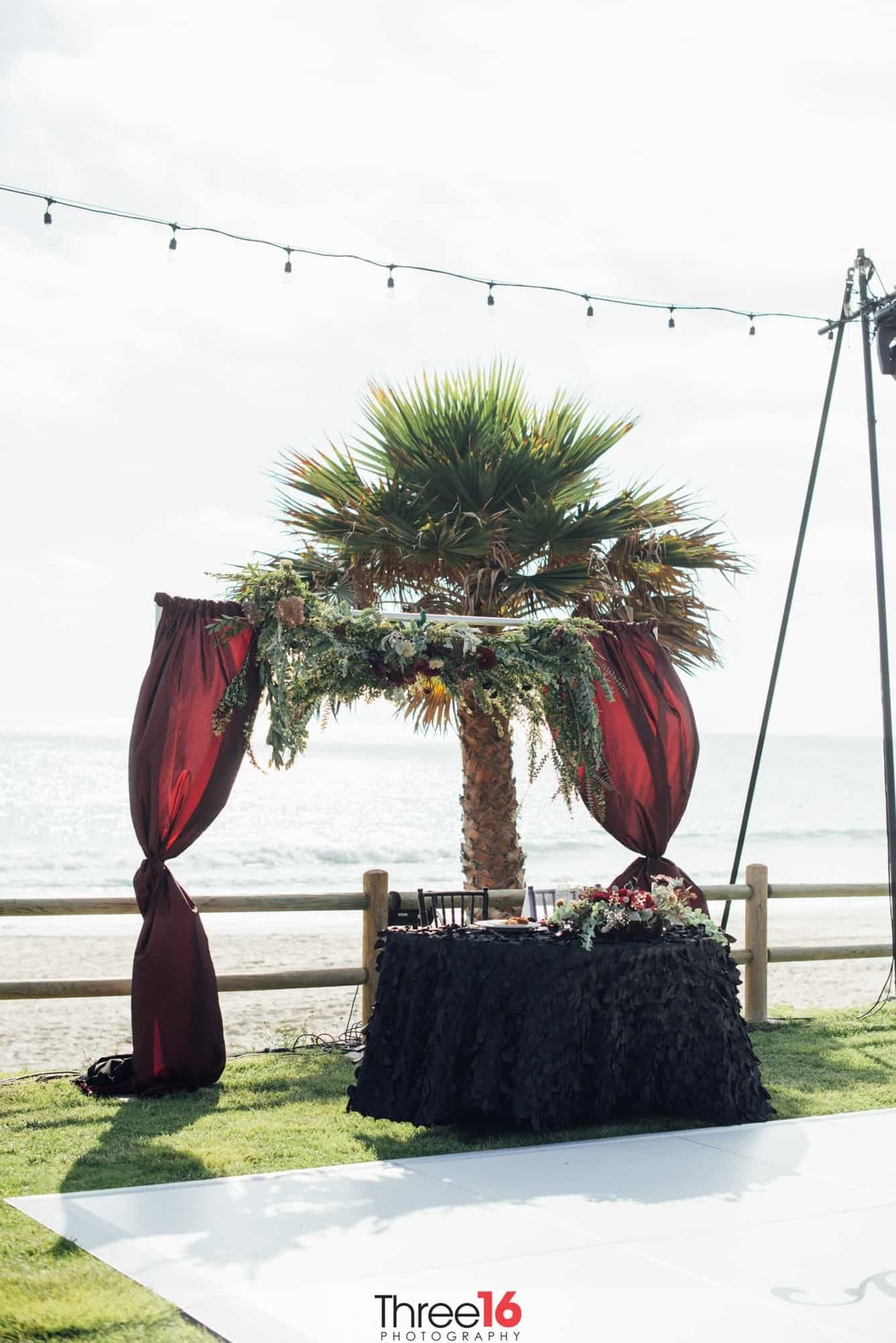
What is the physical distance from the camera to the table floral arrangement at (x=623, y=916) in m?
5.79

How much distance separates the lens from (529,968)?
5.60m

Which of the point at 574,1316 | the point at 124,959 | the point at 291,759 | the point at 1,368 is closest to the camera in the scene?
the point at 574,1316

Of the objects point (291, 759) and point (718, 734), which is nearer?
point (291, 759)

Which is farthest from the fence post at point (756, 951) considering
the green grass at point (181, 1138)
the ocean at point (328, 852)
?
the ocean at point (328, 852)

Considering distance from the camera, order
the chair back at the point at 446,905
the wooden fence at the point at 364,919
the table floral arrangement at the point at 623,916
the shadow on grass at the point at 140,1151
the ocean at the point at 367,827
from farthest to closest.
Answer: the ocean at the point at 367,827, the chair back at the point at 446,905, the wooden fence at the point at 364,919, the table floral arrangement at the point at 623,916, the shadow on grass at the point at 140,1151

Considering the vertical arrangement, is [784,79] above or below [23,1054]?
above

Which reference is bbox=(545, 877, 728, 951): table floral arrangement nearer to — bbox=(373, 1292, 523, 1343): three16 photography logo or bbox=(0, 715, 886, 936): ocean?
bbox=(373, 1292, 523, 1343): three16 photography logo

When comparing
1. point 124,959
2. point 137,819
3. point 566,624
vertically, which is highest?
point 566,624

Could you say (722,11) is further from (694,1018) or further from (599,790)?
(694,1018)

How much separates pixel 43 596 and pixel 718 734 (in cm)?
6984

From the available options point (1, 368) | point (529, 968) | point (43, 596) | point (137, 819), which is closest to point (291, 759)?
point (137, 819)

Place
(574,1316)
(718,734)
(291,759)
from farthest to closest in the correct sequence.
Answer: (718,734), (291,759), (574,1316)

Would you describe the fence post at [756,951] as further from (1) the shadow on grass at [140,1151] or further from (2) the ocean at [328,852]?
(1) the shadow on grass at [140,1151]

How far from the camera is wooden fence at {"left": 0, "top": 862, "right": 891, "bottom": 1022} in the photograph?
22.4ft
